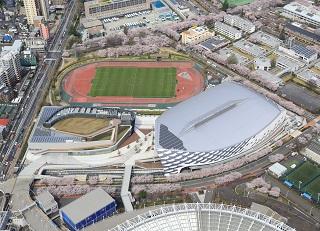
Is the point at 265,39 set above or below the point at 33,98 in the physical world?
above

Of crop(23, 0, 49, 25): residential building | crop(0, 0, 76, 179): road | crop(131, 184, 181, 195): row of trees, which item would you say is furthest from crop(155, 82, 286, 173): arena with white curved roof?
crop(23, 0, 49, 25): residential building

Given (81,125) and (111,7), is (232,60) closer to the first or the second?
(81,125)

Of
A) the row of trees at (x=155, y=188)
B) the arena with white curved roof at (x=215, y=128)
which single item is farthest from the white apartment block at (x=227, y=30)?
the row of trees at (x=155, y=188)

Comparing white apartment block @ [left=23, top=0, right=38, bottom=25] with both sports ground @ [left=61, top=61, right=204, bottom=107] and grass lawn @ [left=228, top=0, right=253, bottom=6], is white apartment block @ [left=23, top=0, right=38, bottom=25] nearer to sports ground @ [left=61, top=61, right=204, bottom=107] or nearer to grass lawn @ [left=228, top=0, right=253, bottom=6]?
sports ground @ [left=61, top=61, right=204, bottom=107]

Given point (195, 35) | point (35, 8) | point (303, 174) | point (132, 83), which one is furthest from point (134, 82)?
point (303, 174)

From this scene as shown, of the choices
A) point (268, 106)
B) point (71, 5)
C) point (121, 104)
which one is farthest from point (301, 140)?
point (71, 5)

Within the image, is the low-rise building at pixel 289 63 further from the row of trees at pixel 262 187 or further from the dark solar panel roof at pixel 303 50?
the row of trees at pixel 262 187
